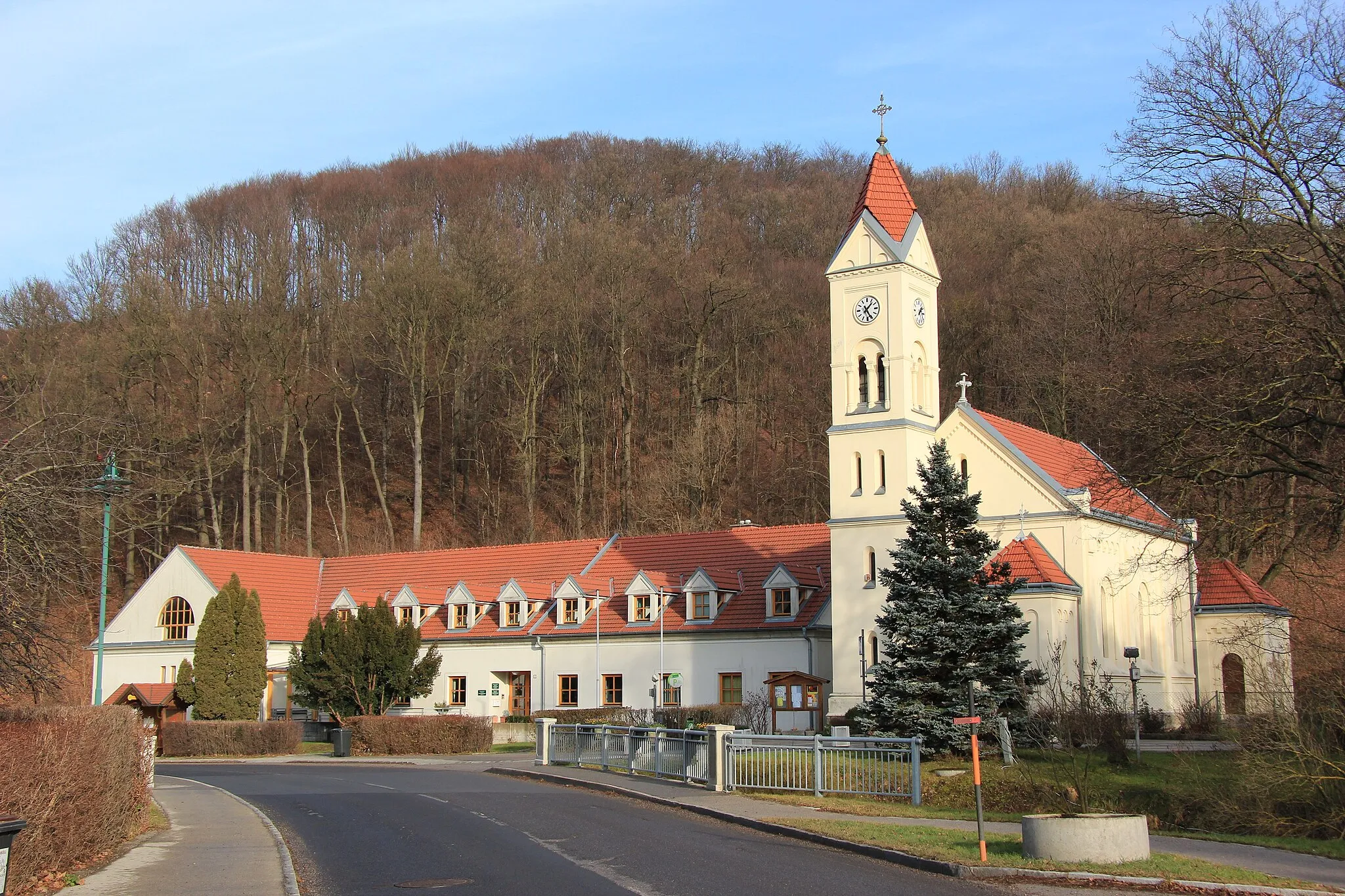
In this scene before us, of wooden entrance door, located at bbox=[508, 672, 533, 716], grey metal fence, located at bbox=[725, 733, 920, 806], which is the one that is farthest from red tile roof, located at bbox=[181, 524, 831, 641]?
grey metal fence, located at bbox=[725, 733, 920, 806]

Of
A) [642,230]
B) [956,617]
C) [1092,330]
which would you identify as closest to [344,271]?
[642,230]

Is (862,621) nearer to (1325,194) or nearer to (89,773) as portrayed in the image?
(1325,194)

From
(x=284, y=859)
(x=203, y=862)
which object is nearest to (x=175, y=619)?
(x=203, y=862)

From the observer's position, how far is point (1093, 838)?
13914 millimetres

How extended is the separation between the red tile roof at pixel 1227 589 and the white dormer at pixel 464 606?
88.4 ft

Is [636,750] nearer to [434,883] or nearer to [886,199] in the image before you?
[434,883]

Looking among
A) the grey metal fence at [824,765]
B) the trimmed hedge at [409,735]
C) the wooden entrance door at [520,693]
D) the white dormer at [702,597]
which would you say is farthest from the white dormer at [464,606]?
the grey metal fence at [824,765]

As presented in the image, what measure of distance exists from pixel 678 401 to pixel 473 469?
1176 centimetres

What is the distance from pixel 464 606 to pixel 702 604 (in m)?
11.1

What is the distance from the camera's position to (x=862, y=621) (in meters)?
39.8

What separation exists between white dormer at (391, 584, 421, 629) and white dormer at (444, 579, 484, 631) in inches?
74.1

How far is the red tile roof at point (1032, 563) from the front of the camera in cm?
3694

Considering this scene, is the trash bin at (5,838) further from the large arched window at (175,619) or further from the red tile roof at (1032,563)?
the large arched window at (175,619)

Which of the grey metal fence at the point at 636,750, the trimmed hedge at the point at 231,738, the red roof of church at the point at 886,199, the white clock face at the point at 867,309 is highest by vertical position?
the red roof of church at the point at 886,199
